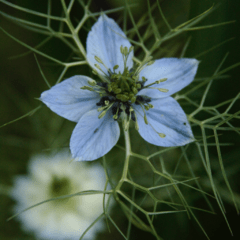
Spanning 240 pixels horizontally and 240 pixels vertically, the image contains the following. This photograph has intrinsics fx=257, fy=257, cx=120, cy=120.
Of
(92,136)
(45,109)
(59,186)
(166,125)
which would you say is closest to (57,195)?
(59,186)

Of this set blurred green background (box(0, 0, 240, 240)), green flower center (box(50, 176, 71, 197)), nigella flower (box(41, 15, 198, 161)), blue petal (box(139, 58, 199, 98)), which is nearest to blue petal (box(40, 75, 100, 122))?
nigella flower (box(41, 15, 198, 161))

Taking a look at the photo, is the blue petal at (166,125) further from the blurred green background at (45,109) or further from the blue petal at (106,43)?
the blurred green background at (45,109)

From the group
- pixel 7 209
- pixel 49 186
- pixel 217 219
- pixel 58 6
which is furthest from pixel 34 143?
pixel 217 219

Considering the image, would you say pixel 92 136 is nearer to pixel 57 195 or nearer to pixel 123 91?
pixel 123 91

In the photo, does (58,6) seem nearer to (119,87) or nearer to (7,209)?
(119,87)

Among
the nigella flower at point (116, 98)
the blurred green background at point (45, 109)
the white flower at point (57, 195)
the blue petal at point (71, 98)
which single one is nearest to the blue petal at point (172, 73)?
the nigella flower at point (116, 98)

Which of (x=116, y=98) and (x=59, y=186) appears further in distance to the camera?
(x=59, y=186)
